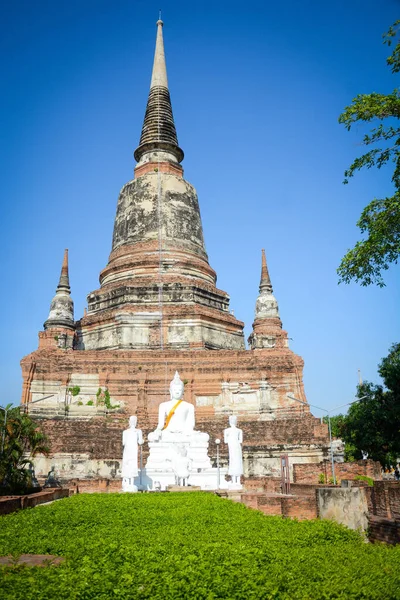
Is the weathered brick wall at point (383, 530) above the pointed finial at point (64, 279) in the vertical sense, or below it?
below

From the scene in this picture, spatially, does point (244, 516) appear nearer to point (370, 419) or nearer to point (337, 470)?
point (337, 470)

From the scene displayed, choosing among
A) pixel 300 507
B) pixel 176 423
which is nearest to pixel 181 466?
pixel 176 423

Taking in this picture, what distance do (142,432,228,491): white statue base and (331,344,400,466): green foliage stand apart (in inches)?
538

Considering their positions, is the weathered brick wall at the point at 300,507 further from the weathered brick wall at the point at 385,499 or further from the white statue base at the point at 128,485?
the white statue base at the point at 128,485

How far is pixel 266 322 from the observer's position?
3077 centimetres

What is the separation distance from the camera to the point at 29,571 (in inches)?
182

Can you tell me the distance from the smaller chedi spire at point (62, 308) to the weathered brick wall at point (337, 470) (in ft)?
50.9

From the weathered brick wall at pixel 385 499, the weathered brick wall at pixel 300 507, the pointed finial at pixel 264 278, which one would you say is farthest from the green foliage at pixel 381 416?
the weathered brick wall at pixel 300 507

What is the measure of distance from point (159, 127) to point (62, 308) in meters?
14.1

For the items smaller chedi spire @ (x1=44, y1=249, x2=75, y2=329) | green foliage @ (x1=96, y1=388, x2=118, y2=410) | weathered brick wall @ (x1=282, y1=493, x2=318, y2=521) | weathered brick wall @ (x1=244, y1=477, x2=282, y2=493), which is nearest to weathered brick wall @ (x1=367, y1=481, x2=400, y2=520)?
weathered brick wall @ (x1=282, y1=493, x2=318, y2=521)

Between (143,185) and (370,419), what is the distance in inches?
759

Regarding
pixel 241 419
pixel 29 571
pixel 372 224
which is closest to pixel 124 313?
pixel 241 419

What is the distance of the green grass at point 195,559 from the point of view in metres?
4.34

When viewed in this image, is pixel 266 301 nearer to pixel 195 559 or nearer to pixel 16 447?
pixel 16 447
